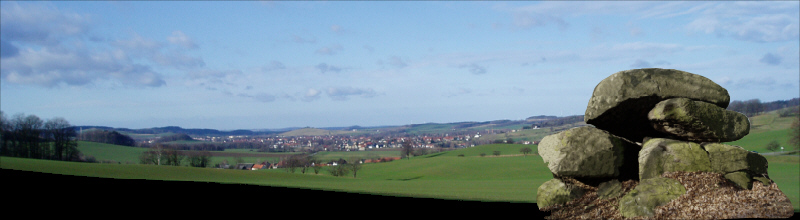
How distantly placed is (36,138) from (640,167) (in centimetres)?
7942

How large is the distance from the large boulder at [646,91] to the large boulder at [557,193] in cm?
231

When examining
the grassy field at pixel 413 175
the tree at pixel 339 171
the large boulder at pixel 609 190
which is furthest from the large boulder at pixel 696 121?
the tree at pixel 339 171

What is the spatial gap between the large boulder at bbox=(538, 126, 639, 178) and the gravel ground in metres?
0.91

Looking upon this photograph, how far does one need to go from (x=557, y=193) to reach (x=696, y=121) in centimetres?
435

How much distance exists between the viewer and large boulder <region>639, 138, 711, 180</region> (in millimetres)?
13117

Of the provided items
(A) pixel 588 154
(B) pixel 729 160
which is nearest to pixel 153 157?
(A) pixel 588 154

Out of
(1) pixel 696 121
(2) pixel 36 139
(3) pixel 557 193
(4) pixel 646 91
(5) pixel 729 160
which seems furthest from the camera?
(2) pixel 36 139

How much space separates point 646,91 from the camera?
1332cm

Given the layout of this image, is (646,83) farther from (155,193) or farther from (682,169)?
(155,193)

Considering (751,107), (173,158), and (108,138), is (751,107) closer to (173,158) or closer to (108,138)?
(173,158)

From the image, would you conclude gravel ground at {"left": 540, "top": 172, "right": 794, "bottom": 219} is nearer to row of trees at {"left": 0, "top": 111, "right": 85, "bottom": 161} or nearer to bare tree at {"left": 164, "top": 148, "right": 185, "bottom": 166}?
bare tree at {"left": 164, "top": 148, "right": 185, "bottom": 166}

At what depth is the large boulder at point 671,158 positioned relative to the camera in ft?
43.0

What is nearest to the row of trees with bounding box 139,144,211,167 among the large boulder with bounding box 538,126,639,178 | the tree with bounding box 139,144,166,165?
the tree with bounding box 139,144,166,165

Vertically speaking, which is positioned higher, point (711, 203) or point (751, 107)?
point (751, 107)
